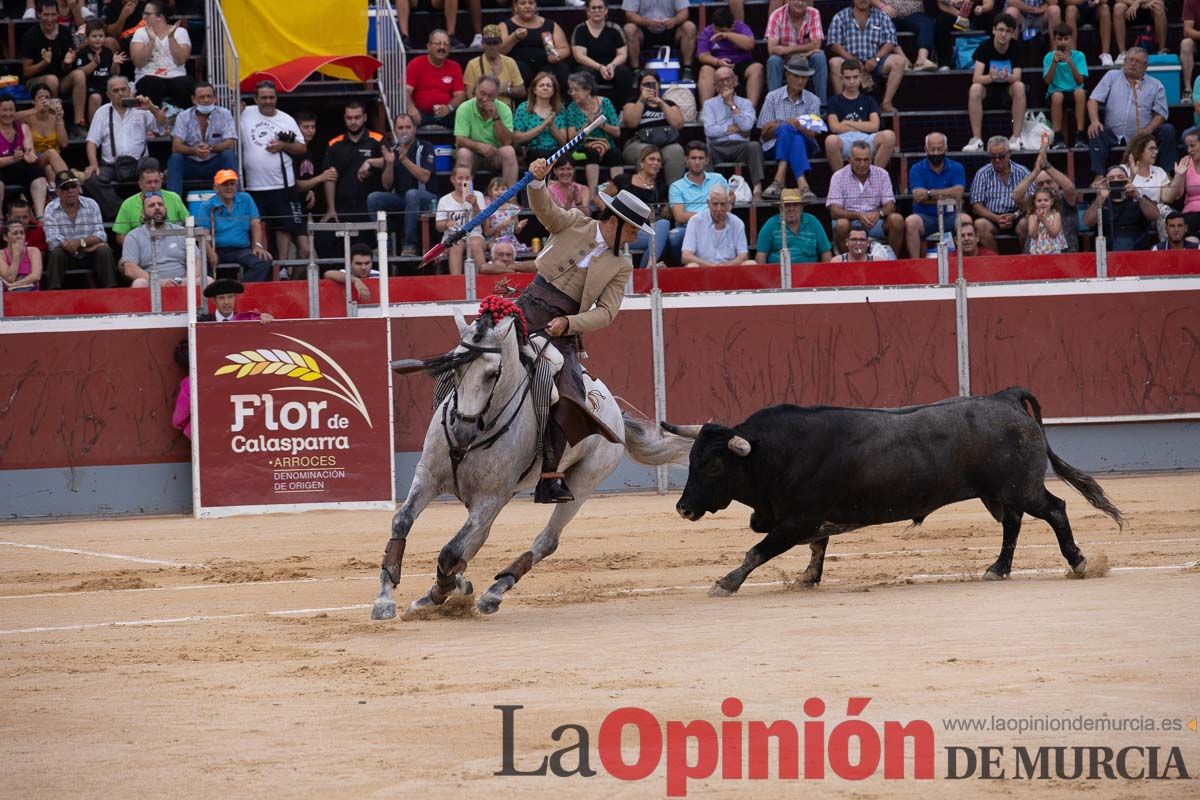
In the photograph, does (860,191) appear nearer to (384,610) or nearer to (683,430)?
(683,430)

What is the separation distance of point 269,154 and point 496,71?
2.96 m

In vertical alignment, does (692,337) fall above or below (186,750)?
above

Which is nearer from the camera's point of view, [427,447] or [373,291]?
[427,447]

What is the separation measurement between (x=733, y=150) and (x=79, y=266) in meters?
7.24

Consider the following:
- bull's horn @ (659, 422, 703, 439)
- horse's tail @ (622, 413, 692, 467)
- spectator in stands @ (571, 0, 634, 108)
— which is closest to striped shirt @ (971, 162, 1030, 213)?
spectator in stands @ (571, 0, 634, 108)

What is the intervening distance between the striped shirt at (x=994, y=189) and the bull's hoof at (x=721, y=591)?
31.0 feet

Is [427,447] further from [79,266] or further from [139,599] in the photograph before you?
[79,266]

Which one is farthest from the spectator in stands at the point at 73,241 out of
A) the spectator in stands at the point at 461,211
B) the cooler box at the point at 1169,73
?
the cooler box at the point at 1169,73

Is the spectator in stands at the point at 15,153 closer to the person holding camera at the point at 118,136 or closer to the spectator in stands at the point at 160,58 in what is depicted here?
the person holding camera at the point at 118,136

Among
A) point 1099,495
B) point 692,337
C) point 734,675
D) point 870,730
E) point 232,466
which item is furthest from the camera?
point 692,337

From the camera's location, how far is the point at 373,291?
16.2 m

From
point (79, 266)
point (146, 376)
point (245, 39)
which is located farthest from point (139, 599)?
point (245, 39)

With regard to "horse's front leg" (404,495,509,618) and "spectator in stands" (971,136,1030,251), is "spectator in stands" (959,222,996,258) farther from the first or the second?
"horse's front leg" (404,495,509,618)

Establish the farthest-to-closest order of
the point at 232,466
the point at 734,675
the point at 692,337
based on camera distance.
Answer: the point at 692,337
the point at 232,466
the point at 734,675
